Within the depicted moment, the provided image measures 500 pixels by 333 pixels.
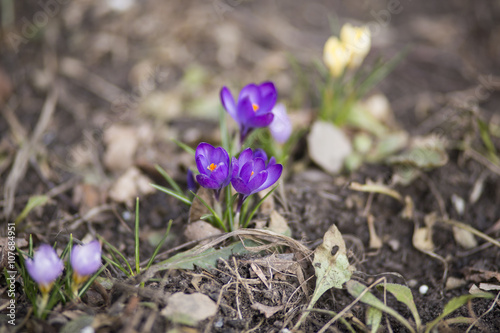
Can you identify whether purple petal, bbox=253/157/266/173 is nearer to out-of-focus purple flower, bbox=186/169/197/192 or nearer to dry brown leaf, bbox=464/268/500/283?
out-of-focus purple flower, bbox=186/169/197/192

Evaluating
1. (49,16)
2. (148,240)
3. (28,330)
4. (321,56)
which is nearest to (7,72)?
(49,16)

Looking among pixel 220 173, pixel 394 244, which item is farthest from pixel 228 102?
pixel 394 244

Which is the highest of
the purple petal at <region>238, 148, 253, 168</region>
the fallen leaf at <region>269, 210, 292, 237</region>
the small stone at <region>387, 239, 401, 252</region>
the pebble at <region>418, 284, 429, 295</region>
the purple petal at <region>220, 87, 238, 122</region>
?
the purple petal at <region>220, 87, 238, 122</region>

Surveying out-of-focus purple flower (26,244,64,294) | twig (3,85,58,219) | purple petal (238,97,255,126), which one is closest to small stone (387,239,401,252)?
purple petal (238,97,255,126)

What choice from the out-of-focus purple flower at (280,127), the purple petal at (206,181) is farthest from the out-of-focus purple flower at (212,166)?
the out-of-focus purple flower at (280,127)

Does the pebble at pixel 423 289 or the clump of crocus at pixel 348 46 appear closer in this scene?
the pebble at pixel 423 289

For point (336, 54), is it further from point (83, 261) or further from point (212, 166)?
point (83, 261)

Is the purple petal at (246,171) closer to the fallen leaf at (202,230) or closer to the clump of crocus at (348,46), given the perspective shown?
the fallen leaf at (202,230)
